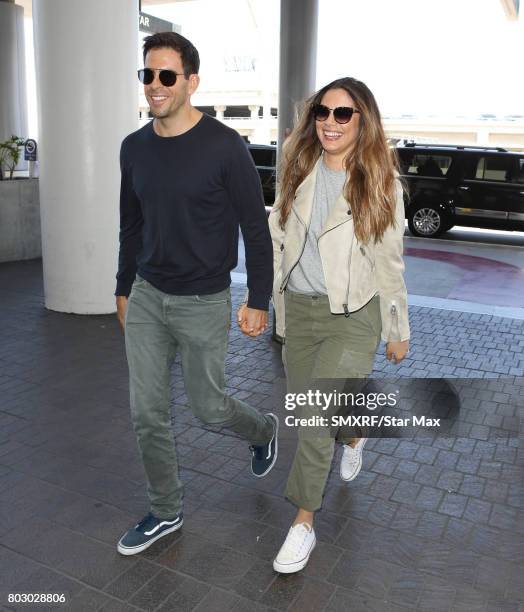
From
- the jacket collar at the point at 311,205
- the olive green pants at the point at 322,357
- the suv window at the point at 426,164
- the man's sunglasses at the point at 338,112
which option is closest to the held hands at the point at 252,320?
the olive green pants at the point at 322,357

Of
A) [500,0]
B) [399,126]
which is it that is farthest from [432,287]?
[399,126]

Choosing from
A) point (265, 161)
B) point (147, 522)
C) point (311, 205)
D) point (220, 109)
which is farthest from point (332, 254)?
point (220, 109)

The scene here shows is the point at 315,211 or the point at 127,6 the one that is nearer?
the point at 315,211

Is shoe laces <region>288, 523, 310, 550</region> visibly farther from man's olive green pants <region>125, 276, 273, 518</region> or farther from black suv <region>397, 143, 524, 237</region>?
black suv <region>397, 143, 524, 237</region>

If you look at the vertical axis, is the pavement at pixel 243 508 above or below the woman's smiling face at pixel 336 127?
below

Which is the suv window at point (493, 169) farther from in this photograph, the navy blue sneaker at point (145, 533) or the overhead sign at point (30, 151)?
the navy blue sneaker at point (145, 533)

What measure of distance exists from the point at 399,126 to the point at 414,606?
225 feet

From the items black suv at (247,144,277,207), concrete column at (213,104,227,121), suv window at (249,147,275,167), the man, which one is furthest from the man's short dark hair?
concrete column at (213,104,227,121)

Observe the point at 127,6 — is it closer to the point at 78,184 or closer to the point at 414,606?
the point at 78,184

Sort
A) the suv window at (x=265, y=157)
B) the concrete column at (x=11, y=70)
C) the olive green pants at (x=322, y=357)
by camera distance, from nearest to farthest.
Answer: the olive green pants at (x=322, y=357)
the concrete column at (x=11, y=70)
the suv window at (x=265, y=157)

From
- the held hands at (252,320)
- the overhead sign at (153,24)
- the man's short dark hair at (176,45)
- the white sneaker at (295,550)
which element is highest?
the overhead sign at (153,24)

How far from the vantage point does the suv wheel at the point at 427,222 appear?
51.6 feet

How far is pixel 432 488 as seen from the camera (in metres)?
3.92

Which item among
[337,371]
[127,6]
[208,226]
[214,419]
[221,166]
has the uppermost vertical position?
[127,6]
